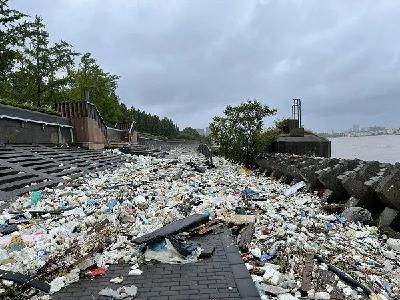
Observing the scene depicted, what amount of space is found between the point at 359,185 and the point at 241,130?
49.4 ft

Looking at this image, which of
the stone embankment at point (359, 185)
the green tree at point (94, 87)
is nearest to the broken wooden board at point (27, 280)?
the stone embankment at point (359, 185)

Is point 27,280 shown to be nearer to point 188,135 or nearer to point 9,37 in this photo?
point 9,37

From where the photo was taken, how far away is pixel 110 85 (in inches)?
1783

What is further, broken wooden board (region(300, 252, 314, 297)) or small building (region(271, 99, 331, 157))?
small building (region(271, 99, 331, 157))

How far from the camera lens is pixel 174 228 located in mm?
5828

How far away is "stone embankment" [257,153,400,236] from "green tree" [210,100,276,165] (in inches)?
330

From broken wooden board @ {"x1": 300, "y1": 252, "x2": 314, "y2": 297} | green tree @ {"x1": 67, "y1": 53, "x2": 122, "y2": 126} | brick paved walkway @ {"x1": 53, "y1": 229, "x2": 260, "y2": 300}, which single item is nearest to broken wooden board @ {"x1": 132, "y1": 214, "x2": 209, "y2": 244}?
brick paved walkway @ {"x1": 53, "y1": 229, "x2": 260, "y2": 300}

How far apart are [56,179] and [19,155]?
2264 millimetres

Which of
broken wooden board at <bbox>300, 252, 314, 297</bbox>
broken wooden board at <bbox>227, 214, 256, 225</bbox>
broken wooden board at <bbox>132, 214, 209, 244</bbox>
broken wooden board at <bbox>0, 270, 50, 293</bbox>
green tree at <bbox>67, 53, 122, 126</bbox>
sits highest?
green tree at <bbox>67, 53, 122, 126</bbox>

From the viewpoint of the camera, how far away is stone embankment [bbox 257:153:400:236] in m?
7.99

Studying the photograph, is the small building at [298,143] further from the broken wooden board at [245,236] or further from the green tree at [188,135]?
the green tree at [188,135]

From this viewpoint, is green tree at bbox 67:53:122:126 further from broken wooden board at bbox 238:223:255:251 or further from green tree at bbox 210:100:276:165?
broken wooden board at bbox 238:223:255:251

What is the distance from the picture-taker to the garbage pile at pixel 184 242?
15.1 ft

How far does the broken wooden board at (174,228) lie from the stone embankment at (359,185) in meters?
3.96
